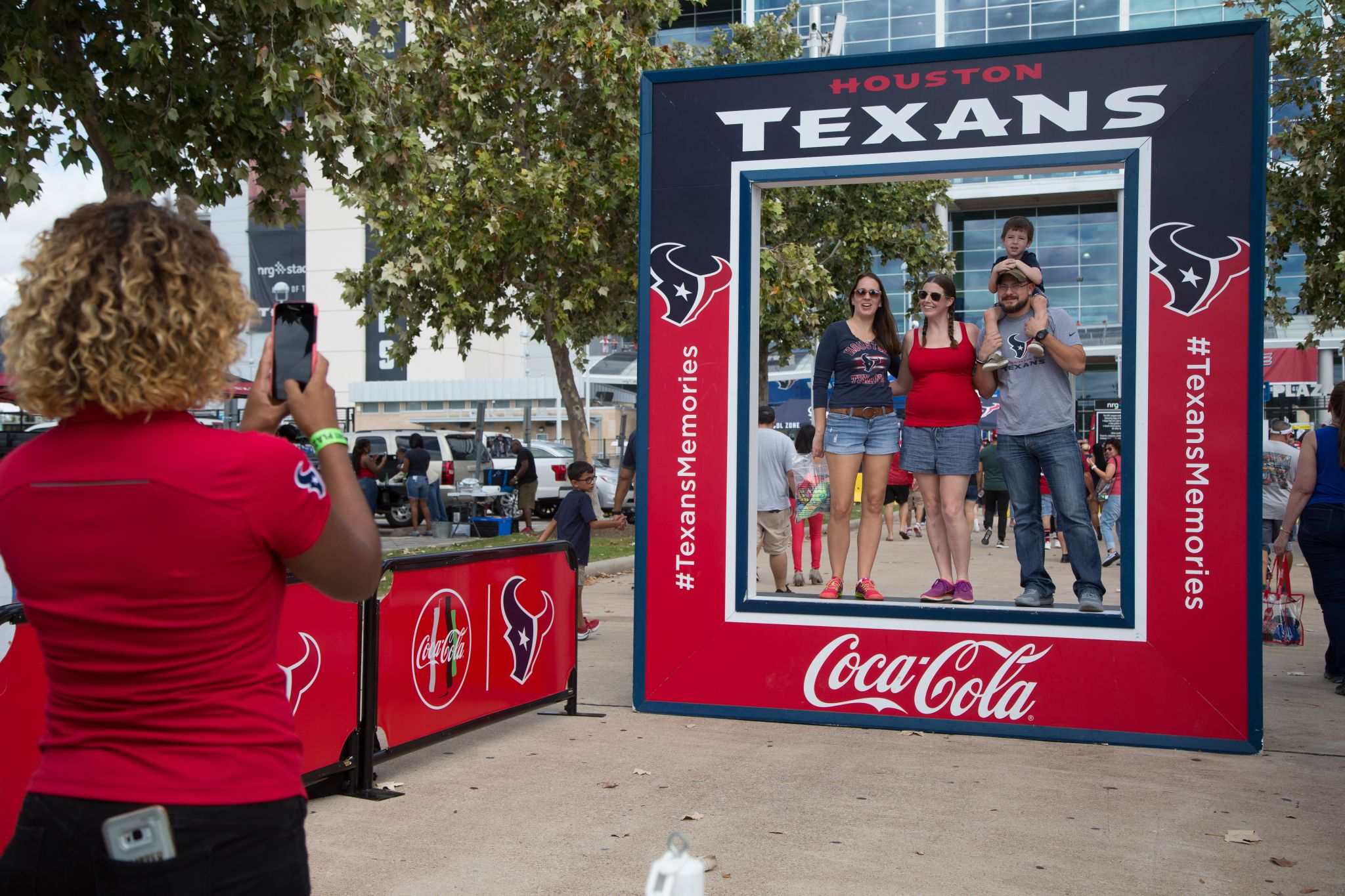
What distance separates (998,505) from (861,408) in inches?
505

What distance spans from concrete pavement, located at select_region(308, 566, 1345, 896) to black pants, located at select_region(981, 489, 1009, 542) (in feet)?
40.8

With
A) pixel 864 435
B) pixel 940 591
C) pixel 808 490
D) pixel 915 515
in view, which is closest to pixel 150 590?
pixel 940 591

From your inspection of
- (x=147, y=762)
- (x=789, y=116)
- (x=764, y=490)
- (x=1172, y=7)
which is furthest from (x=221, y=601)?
(x=1172, y=7)

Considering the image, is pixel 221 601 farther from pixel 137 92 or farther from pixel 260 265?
pixel 260 265

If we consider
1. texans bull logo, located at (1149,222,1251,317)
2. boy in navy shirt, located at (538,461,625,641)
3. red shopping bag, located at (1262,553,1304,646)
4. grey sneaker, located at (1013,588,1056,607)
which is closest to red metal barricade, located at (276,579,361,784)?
grey sneaker, located at (1013,588,1056,607)

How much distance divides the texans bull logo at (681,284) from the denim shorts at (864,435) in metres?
1.17

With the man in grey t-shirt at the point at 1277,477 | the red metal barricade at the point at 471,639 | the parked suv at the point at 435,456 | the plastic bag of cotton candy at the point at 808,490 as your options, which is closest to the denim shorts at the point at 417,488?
the parked suv at the point at 435,456

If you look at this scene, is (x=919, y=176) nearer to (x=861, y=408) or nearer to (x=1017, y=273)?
(x=1017, y=273)

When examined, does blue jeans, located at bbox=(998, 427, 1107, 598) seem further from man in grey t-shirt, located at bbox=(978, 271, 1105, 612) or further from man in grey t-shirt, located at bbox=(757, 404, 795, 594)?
man in grey t-shirt, located at bbox=(757, 404, 795, 594)

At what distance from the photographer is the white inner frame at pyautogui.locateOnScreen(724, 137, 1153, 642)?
6098 mm

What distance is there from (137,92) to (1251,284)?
27.4 ft

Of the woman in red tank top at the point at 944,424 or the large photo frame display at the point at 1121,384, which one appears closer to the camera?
the large photo frame display at the point at 1121,384

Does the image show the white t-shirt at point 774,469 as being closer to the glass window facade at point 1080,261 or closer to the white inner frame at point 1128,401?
the white inner frame at point 1128,401

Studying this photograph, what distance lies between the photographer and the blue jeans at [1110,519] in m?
15.8
